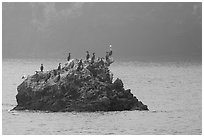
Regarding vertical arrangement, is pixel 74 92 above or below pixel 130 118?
above

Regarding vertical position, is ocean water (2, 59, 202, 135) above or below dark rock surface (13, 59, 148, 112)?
below

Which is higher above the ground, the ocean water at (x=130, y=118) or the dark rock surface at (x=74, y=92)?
the dark rock surface at (x=74, y=92)

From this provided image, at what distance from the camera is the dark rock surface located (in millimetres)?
46688

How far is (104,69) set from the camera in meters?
48.1

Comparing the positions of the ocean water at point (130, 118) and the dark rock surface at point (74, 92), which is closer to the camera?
the ocean water at point (130, 118)

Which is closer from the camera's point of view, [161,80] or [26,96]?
[26,96]

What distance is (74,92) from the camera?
46781 mm

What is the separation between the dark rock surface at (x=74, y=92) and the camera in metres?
46.7

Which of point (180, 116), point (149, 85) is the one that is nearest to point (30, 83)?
point (180, 116)

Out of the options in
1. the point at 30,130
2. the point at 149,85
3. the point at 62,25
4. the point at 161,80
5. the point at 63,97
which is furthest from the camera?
the point at 62,25

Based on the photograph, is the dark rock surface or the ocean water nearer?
the ocean water

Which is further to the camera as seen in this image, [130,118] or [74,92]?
[74,92]

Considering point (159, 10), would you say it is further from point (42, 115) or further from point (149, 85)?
point (42, 115)

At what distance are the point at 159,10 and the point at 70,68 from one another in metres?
68.7
